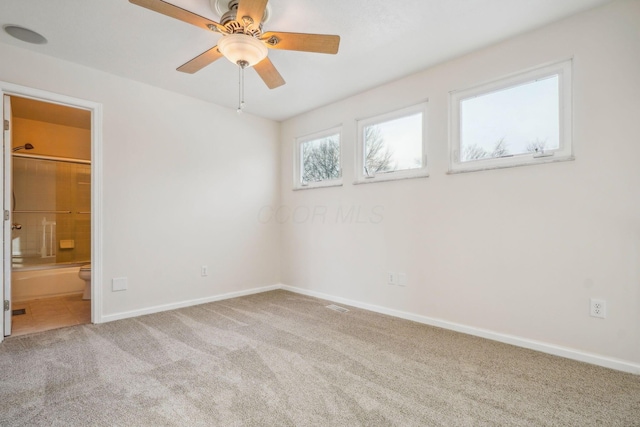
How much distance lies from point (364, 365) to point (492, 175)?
1889 millimetres

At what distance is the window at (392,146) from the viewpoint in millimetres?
3152

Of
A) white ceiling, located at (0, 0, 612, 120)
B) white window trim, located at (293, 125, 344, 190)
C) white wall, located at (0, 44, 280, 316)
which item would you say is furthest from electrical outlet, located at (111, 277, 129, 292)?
white window trim, located at (293, 125, 344, 190)

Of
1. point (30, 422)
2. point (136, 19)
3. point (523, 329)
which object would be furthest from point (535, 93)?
point (30, 422)

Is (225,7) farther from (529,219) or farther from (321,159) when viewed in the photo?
(529,219)

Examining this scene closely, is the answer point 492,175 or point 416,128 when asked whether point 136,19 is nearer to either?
point 416,128

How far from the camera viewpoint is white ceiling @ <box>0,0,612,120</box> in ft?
6.91

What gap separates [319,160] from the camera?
4168 millimetres

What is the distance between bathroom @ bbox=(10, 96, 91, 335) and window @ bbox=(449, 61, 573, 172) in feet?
14.1

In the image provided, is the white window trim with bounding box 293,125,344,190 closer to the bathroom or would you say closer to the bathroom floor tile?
the bathroom

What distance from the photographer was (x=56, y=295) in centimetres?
418

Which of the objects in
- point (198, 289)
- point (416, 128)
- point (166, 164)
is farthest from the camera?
point (198, 289)

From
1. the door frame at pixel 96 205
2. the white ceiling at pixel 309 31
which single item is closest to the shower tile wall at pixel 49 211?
the door frame at pixel 96 205

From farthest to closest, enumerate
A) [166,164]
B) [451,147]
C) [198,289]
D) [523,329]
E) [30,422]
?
[198,289]
[166,164]
[451,147]
[523,329]
[30,422]

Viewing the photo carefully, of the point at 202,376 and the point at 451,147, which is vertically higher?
the point at 451,147
